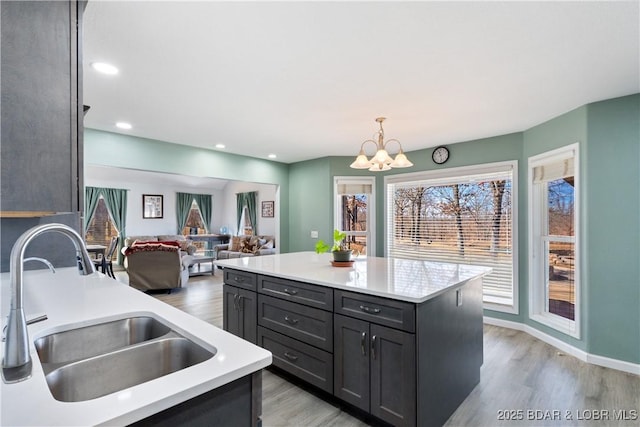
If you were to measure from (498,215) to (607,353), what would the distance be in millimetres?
1773

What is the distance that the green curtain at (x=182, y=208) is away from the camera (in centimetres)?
977

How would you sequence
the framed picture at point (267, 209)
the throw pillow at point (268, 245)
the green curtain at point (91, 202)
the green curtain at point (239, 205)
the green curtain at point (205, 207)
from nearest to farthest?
1. the throw pillow at point (268, 245)
2. the green curtain at point (91, 202)
3. the framed picture at point (267, 209)
4. the green curtain at point (239, 205)
5. the green curtain at point (205, 207)

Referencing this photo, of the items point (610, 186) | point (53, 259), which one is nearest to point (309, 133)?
point (53, 259)

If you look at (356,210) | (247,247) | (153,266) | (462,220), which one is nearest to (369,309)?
(462,220)

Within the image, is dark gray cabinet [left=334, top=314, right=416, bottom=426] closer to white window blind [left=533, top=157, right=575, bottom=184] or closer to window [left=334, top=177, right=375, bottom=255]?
white window blind [left=533, top=157, right=575, bottom=184]

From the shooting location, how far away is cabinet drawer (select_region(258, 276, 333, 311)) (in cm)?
218

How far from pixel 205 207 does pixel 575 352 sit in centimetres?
967

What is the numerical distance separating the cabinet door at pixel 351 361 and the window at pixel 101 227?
28.6ft

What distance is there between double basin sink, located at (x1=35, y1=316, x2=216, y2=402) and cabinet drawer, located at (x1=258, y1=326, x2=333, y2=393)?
1.25 meters

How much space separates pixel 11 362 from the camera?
80 centimetres

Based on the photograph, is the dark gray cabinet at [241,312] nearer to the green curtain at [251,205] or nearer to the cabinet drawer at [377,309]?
the cabinet drawer at [377,309]

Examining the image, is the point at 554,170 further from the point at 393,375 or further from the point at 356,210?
the point at 393,375

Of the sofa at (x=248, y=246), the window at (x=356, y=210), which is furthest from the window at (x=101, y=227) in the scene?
the window at (x=356, y=210)

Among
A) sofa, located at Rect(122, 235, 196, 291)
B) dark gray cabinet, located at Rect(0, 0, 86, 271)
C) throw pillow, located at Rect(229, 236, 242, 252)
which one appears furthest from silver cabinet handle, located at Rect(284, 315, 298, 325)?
throw pillow, located at Rect(229, 236, 242, 252)
